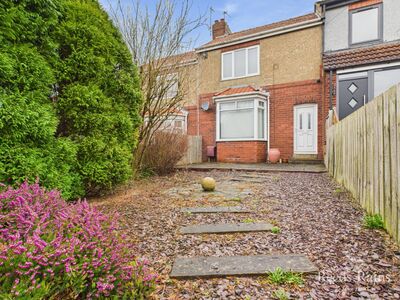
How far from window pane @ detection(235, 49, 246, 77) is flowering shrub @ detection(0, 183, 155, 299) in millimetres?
11490

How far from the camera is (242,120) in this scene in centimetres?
1159

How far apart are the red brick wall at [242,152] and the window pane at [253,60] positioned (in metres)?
3.40

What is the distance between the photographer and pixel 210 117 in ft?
42.3

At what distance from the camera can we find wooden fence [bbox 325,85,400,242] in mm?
2369

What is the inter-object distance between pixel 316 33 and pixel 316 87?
7.04 ft

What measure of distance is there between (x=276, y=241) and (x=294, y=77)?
32.0 feet

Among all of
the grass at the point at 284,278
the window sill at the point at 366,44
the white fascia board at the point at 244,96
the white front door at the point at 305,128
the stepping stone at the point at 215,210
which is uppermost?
the window sill at the point at 366,44

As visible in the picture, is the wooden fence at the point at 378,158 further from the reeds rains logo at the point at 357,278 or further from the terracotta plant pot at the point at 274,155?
the terracotta plant pot at the point at 274,155

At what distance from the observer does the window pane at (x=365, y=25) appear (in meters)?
9.66

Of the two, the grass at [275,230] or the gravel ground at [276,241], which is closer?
the gravel ground at [276,241]

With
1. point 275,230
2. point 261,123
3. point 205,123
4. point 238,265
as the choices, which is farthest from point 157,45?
point 205,123

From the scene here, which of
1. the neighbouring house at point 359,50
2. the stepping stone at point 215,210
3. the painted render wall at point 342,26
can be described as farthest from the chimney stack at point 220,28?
the stepping stone at point 215,210

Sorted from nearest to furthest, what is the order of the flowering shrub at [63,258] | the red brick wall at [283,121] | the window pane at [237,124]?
1. the flowering shrub at [63,258]
2. the red brick wall at [283,121]
3. the window pane at [237,124]

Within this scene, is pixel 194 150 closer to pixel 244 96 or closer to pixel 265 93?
pixel 244 96
